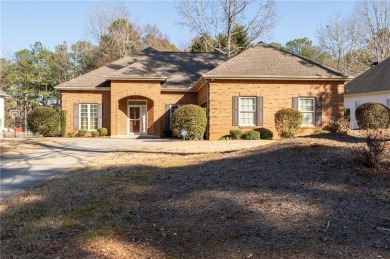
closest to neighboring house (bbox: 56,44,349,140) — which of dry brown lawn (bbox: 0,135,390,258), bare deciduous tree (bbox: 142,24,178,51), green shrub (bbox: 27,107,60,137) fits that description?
green shrub (bbox: 27,107,60,137)

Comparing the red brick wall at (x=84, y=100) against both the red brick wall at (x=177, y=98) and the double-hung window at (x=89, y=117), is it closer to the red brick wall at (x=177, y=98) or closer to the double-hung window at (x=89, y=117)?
the double-hung window at (x=89, y=117)

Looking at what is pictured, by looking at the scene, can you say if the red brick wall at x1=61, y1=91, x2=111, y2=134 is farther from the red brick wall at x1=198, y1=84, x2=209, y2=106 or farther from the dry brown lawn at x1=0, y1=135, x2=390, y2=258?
the dry brown lawn at x1=0, y1=135, x2=390, y2=258

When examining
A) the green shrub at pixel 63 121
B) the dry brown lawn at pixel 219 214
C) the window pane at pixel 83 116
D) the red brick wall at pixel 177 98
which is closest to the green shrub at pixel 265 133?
the red brick wall at pixel 177 98

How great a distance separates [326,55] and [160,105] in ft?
117

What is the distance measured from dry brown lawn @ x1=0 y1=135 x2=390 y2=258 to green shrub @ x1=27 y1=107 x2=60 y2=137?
17.9 metres

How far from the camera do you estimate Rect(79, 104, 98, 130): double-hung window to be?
2392 cm

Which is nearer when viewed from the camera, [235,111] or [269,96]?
[235,111]

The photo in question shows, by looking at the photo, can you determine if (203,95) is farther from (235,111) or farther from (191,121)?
(191,121)

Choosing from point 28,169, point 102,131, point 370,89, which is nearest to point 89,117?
point 102,131

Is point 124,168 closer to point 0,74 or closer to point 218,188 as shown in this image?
point 218,188

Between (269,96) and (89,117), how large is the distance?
1216 centimetres

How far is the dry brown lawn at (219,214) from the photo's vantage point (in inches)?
132

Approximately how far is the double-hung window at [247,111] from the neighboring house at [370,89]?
1261 centimetres

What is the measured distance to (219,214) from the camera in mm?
4125
